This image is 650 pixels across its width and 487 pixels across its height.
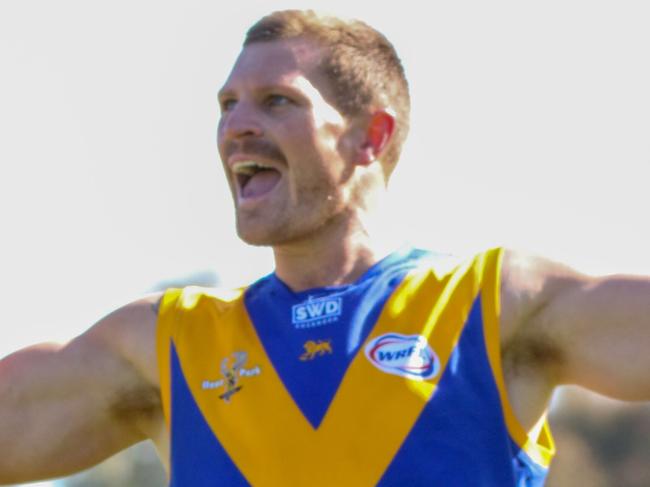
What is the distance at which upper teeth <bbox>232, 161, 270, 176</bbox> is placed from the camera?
831 cm

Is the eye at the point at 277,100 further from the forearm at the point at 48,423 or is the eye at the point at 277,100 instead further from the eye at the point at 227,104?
the forearm at the point at 48,423

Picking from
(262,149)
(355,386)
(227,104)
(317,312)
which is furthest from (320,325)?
(227,104)

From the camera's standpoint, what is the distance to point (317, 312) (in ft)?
27.0

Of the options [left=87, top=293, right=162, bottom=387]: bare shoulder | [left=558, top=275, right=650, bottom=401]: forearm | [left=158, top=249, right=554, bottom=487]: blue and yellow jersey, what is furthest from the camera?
[left=87, top=293, right=162, bottom=387]: bare shoulder

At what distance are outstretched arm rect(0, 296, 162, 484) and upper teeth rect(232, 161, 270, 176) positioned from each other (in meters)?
0.65

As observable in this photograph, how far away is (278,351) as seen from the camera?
26.8ft

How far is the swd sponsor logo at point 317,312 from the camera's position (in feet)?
26.9

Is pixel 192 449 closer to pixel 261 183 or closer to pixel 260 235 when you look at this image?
pixel 260 235

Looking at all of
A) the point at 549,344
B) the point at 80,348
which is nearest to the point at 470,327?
the point at 549,344

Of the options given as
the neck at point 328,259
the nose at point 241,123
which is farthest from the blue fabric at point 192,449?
the nose at point 241,123

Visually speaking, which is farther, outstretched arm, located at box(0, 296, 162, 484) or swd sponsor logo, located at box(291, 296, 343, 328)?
outstretched arm, located at box(0, 296, 162, 484)

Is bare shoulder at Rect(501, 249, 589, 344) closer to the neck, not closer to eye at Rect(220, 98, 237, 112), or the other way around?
the neck

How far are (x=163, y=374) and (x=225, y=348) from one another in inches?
9.9

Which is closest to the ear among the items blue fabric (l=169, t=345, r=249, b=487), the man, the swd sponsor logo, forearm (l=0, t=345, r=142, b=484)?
the man
